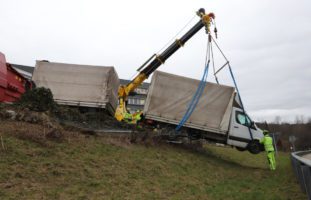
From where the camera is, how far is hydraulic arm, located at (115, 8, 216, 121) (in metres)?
16.8

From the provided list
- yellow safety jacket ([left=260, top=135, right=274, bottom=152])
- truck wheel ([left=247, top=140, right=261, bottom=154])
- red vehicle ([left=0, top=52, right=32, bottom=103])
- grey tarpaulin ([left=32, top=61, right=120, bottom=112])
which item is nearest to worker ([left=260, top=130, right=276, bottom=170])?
yellow safety jacket ([left=260, top=135, right=274, bottom=152])

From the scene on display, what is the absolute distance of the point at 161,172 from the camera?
949 centimetres

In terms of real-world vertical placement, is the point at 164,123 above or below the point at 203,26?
below

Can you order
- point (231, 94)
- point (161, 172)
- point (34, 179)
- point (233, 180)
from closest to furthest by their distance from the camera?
1. point (34, 179)
2. point (161, 172)
3. point (233, 180)
4. point (231, 94)

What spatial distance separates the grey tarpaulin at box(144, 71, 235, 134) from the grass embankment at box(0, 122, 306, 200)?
3.08 metres

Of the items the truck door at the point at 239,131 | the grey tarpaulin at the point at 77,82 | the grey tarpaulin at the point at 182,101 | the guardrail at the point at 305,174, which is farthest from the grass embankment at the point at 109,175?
the grey tarpaulin at the point at 77,82

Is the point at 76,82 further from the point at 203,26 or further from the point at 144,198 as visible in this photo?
the point at 144,198

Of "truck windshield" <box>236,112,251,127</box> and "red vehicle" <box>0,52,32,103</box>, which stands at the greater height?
"red vehicle" <box>0,52,32,103</box>

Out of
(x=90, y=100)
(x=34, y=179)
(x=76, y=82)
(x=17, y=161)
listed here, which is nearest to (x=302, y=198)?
(x=34, y=179)

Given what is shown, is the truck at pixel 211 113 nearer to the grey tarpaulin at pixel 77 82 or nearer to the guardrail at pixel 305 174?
the grey tarpaulin at pixel 77 82

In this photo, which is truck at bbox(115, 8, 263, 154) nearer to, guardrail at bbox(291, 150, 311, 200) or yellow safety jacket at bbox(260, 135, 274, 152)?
yellow safety jacket at bbox(260, 135, 274, 152)

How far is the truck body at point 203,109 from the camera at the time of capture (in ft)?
48.1

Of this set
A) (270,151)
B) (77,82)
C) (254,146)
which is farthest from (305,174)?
(77,82)

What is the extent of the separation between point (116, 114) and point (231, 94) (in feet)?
19.7
